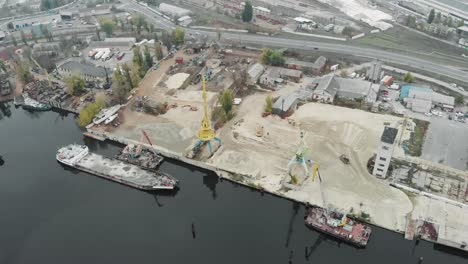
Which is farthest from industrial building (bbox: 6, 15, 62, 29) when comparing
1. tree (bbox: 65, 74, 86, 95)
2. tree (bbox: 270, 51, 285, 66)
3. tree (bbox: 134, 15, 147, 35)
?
tree (bbox: 270, 51, 285, 66)

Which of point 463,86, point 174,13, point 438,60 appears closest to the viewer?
point 463,86

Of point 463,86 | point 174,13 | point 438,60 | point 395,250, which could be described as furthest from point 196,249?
point 174,13

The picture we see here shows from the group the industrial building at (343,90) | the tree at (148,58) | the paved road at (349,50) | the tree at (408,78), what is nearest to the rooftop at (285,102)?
the industrial building at (343,90)

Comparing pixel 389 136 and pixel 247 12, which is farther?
pixel 247 12

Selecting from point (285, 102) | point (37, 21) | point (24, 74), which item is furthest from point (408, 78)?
point (37, 21)

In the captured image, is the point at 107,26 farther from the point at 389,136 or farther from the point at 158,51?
the point at 389,136

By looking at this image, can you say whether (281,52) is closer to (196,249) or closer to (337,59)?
(337,59)

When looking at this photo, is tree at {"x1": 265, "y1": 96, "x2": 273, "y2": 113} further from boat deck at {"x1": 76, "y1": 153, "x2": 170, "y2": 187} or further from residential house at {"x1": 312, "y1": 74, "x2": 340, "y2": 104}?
boat deck at {"x1": 76, "y1": 153, "x2": 170, "y2": 187}
